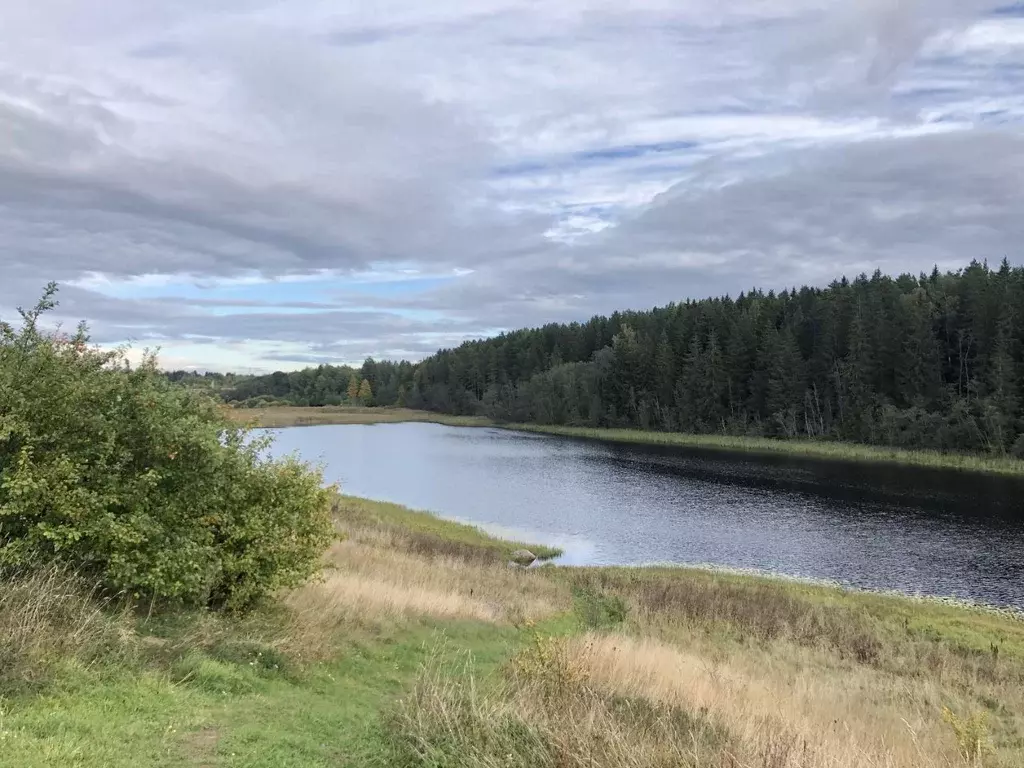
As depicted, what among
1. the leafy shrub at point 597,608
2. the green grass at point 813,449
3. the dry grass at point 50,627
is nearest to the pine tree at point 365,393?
the green grass at point 813,449

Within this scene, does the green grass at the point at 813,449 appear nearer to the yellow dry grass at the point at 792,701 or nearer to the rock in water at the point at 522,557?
the rock in water at the point at 522,557

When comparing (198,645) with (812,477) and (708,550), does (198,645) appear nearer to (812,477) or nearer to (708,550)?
(708,550)

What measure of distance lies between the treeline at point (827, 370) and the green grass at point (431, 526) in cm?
5060

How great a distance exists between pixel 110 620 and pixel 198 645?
1.03 metres

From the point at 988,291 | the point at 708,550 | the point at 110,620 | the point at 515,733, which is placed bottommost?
the point at 708,550

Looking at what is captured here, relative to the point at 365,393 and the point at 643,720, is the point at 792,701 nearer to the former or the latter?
the point at 643,720

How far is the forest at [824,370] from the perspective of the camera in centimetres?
6738

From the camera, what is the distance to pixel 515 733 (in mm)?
6914

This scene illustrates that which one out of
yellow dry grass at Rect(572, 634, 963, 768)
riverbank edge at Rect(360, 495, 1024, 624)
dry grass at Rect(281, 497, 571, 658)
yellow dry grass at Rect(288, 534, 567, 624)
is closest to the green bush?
dry grass at Rect(281, 497, 571, 658)

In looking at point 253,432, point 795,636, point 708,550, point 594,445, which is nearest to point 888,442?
point 594,445

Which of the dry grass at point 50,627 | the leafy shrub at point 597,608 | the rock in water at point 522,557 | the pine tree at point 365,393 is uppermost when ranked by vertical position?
the pine tree at point 365,393

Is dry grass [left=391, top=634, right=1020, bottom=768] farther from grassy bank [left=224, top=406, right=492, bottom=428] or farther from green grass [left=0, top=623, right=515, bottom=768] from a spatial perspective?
grassy bank [left=224, top=406, right=492, bottom=428]

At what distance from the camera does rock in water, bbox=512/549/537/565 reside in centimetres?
2888

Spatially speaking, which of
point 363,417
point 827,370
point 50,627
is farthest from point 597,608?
point 363,417
